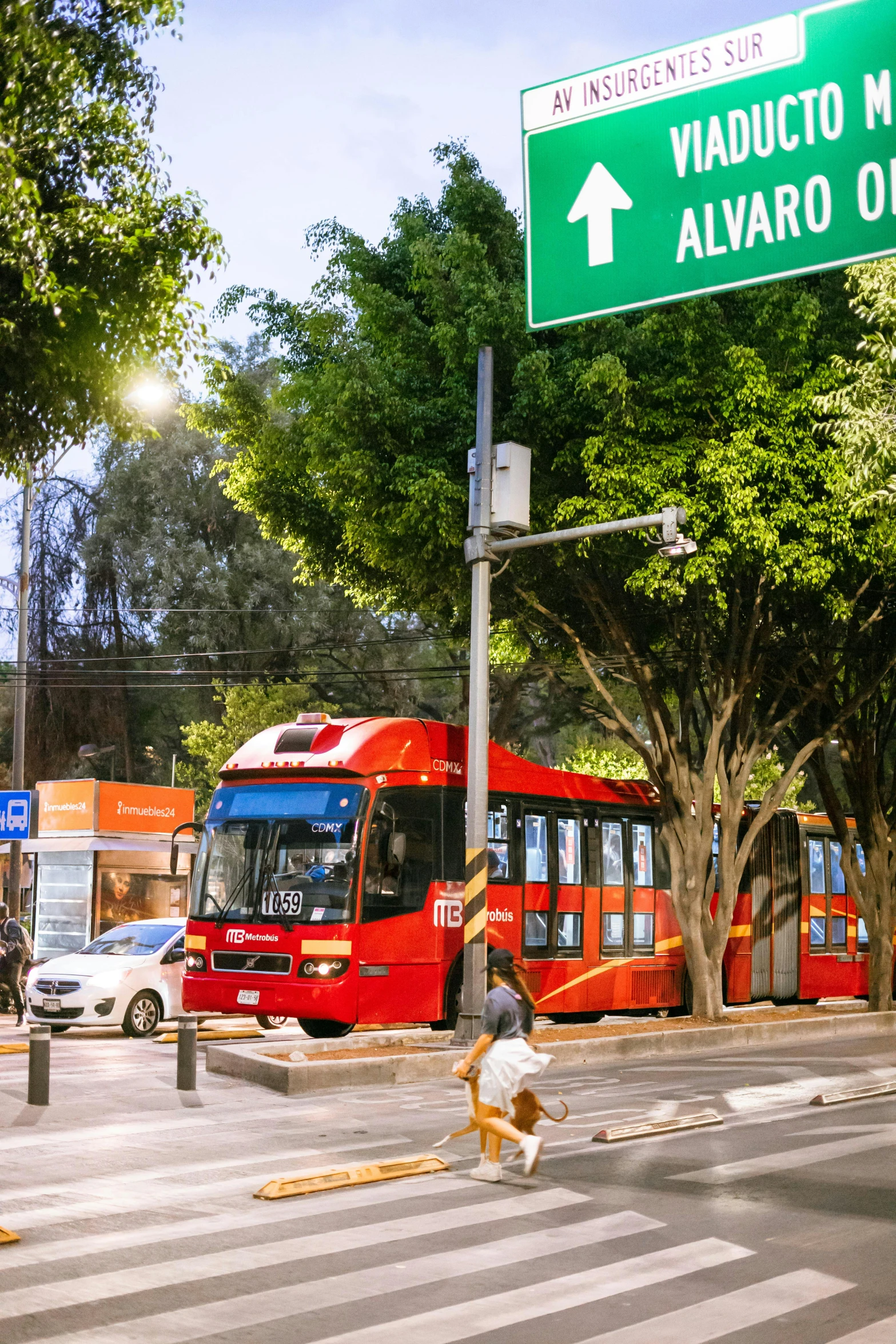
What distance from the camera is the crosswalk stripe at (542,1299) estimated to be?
19.4 feet

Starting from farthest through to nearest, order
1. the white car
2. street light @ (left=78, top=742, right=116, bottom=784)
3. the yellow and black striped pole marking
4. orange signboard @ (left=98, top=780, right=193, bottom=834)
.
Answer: street light @ (left=78, top=742, right=116, bottom=784)
orange signboard @ (left=98, top=780, right=193, bottom=834)
the white car
the yellow and black striped pole marking

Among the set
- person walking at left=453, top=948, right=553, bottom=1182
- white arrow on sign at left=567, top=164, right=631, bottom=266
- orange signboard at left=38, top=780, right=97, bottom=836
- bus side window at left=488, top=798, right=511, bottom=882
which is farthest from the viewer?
orange signboard at left=38, top=780, right=97, bottom=836

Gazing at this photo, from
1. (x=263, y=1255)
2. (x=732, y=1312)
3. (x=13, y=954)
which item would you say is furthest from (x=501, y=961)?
(x=13, y=954)

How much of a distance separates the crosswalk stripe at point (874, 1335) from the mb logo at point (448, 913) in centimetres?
1142

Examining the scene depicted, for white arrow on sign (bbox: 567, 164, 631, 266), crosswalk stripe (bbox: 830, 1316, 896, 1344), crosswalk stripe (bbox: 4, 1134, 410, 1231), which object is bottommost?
crosswalk stripe (bbox: 4, 1134, 410, 1231)

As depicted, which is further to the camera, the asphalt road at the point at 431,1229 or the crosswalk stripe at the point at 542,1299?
the asphalt road at the point at 431,1229

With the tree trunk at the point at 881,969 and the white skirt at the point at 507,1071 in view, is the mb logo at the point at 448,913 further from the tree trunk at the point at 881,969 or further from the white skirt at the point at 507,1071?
the tree trunk at the point at 881,969

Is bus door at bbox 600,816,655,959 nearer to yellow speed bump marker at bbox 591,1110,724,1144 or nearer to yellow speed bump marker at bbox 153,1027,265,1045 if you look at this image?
yellow speed bump marker at bbox 153,1027,265,1045

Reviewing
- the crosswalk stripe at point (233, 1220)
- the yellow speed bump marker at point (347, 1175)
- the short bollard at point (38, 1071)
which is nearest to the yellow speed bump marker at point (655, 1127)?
the yellow speed bump marker at point (347, 1175)

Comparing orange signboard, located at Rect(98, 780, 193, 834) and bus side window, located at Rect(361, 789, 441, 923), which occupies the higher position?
orange signboard, located at Rect(98, 780, 193, 834)

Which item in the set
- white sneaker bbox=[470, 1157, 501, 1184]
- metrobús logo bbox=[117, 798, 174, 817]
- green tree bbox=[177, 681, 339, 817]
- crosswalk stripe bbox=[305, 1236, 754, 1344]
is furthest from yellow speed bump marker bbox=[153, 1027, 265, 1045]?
green tree bbox=[177, 681, 339, 817]

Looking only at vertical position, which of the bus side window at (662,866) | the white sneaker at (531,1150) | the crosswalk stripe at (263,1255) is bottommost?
the crosswalk stripe at (263,1255)

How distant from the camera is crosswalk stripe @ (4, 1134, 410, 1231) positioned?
8.13 meters

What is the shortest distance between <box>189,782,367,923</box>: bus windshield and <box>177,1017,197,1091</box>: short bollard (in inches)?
126
